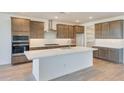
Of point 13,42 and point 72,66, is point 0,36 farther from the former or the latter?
point 72,66

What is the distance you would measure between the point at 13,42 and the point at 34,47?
1222 mm

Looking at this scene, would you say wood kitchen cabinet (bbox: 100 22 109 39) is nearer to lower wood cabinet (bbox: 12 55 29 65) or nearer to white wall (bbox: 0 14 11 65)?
lower wood cabinet (bbox: 12 55 29 65)

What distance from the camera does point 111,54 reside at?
21.2 ft

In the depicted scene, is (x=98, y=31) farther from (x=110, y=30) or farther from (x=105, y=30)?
(x=110, y=30)

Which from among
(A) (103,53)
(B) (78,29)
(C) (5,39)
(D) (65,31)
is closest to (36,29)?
(C) (5,39)

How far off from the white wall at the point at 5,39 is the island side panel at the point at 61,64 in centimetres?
318

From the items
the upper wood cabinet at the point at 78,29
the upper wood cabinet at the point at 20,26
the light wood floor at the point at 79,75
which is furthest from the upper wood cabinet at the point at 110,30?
the upper wood cabinet at the point at 20,26

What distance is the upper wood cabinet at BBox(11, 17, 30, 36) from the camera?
18.7 ft

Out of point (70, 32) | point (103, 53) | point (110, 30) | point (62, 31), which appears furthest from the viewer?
point (70, 32)

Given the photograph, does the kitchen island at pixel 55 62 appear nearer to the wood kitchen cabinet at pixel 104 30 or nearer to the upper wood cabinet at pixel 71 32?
the wood kitchen cabinet at pixel 104 30

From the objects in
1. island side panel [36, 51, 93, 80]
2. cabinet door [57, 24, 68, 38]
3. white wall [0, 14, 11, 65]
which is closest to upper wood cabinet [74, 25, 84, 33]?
cabinet door [57, 24, 68, 38]

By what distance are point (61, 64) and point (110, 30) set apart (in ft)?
13.1
